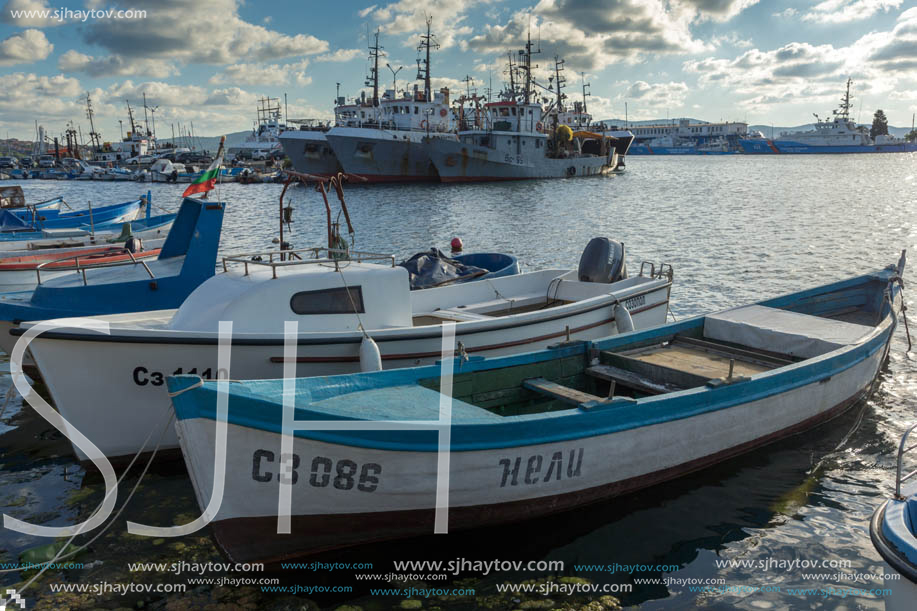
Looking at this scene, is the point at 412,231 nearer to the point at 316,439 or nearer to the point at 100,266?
the point at 100,266

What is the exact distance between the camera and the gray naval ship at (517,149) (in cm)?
6289

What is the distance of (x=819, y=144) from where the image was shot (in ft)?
483

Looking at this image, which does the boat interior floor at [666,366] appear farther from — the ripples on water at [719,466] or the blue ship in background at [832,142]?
the blue ship in background at [832,142]

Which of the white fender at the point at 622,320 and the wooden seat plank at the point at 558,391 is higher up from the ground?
the white fender at the point at 622,320

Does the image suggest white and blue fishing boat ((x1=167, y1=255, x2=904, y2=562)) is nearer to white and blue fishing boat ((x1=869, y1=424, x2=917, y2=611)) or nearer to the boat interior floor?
the boat interior floor

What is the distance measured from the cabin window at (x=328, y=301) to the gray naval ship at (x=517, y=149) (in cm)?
5390

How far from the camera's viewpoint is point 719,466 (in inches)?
345

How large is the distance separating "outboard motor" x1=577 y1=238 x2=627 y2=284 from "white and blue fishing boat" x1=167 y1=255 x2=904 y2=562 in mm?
3494

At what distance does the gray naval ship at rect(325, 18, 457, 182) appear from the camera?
60375 mm

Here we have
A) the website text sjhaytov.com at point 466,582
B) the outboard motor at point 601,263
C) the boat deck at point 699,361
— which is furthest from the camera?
the outboard motor at point 601,263

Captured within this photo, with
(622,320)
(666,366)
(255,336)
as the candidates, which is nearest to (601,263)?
(622,320)

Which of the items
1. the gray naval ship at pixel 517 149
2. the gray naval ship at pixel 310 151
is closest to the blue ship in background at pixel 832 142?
the gray naval ship at pixel 517 149

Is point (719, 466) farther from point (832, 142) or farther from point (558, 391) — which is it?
point (832, 142)

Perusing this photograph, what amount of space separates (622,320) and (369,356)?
200 inches
